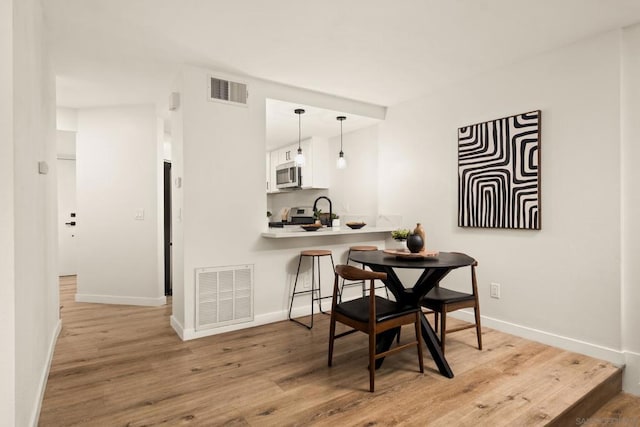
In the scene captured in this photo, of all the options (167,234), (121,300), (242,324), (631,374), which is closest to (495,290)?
(631,374)

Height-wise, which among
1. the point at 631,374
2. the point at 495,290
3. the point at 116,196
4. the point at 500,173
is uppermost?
the point at 500,173

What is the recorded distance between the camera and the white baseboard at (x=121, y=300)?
4383mm

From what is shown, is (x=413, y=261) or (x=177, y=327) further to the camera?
(x=177, y=327)

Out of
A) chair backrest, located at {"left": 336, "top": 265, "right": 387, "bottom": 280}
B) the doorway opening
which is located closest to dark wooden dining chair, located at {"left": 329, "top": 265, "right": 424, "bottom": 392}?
chair backrest, located at {"left": 336, "top": 265, "right": 387, "bottom": 280}

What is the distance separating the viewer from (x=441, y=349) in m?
2.58

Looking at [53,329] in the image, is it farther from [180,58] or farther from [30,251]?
[180,58]

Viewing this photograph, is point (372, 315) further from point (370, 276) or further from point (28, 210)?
point (28, 210)

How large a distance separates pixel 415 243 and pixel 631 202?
5.02 feet

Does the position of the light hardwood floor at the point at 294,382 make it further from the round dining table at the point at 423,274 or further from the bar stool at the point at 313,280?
the bar stool at the point at 313,280

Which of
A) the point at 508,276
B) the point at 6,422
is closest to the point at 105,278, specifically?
the point at 6,422

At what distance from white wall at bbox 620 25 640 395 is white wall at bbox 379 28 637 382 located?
0.15 ft

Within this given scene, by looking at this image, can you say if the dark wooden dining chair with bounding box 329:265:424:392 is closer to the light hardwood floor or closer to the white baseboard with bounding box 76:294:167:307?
the light hardwood floor

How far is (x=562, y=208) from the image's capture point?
2.86 metres

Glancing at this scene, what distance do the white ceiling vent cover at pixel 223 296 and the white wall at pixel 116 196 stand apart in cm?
149
